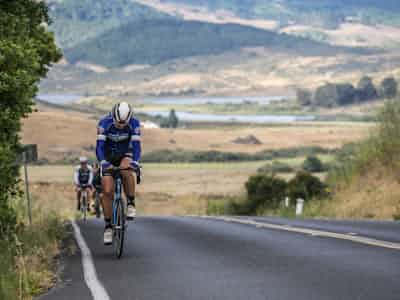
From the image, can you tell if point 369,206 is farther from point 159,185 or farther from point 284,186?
point 159,185

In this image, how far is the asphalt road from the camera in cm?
1052

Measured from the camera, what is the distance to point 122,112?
14.2 meters

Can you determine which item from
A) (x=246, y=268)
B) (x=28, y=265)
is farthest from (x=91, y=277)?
(x=246, y=268)

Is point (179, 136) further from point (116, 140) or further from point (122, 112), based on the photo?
point (122, 112)

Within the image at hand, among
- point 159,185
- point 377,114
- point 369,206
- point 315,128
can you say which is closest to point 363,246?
point 369,206

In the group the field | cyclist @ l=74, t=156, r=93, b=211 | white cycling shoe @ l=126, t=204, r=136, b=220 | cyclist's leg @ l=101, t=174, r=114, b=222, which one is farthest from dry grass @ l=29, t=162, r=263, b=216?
white cycling shoe @ l=126, t=204, r=136, b=220

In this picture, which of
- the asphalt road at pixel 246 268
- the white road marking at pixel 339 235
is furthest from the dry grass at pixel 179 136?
the asphalt road at pixel 246 268

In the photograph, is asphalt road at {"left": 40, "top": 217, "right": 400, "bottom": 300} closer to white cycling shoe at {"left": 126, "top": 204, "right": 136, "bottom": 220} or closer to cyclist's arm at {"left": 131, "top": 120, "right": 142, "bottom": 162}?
white cycling shoe at {"left": 126, "top": 204, "right": 136, "bottom": 220}

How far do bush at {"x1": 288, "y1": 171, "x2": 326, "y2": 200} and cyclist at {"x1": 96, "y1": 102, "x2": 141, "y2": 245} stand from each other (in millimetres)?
26253

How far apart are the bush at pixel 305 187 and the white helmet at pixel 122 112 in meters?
26.6

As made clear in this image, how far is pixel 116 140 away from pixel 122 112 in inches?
19.9

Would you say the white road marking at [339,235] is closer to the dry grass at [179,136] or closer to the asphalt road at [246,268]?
the asphalt road at [246,268]

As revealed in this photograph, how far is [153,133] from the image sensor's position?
474ft

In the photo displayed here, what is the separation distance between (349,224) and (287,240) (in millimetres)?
4156
